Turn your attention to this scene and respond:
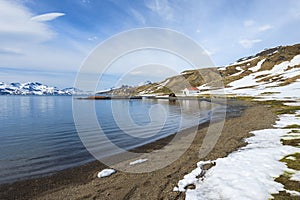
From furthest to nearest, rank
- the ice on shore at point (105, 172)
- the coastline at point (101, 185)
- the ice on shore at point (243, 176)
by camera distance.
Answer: the ice on shore at point (105, 172)
the coastline at point (101, 185)
the ice on shore at point (243, 176)

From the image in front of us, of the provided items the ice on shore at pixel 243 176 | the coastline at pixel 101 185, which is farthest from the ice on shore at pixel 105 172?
the ice on shore at pixel 243 176

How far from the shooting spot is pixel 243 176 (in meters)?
10.2

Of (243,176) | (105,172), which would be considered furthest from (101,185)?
(243,176)

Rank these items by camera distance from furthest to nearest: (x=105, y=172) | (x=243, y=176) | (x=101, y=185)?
(x=105, y=172), (x=101, y=185), (x=243, y=176)

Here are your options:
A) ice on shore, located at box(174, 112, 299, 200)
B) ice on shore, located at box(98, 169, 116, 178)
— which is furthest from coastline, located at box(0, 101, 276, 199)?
ice on shore, located at box(174, 112, 299, 200)

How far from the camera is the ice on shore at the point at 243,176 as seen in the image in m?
8.64

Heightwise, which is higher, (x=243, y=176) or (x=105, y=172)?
(x=243, y=176)

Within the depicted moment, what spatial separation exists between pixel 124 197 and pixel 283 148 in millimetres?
11508

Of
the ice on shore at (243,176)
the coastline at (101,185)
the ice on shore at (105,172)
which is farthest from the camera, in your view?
the ice on shore at (105,172)

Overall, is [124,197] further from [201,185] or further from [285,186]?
[285,186]

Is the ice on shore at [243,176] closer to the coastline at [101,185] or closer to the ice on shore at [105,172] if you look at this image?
the coastline at [101,185]

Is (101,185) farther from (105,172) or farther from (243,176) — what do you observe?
(243,176)

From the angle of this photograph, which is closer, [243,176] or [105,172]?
[243,176]

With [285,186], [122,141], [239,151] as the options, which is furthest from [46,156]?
[285,186]
